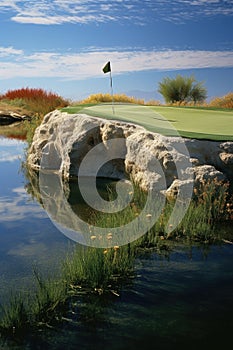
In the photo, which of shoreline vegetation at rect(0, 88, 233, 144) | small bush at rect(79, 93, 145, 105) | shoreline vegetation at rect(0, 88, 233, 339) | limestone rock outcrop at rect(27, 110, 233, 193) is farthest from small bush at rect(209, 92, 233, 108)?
shoreline vegetation at rect(0, 88, 233, 339)

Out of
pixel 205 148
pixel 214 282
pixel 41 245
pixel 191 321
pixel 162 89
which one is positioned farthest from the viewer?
pixel 162 89

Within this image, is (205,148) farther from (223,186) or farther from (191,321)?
(191,321)

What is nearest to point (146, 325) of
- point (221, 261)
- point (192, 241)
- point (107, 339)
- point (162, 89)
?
point (107, 339)

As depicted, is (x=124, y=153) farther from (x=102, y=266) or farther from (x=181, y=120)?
(x=102, y=266)

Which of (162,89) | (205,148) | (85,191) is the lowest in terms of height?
(85,191)

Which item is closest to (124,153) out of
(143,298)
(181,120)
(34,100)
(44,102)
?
(181,120)

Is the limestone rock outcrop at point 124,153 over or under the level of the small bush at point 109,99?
under

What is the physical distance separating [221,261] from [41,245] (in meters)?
2.20

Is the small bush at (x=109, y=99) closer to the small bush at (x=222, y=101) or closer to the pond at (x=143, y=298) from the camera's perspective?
the small bush at (x=222, y=101)

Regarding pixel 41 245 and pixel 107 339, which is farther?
pixel 41 245

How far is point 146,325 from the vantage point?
382 centimetres

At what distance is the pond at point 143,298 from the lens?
3.62 metres

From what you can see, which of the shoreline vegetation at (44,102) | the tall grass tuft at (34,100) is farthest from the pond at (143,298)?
the tall grass tuft at (34,100)

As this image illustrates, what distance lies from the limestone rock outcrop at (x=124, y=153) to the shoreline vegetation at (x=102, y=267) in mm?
391
